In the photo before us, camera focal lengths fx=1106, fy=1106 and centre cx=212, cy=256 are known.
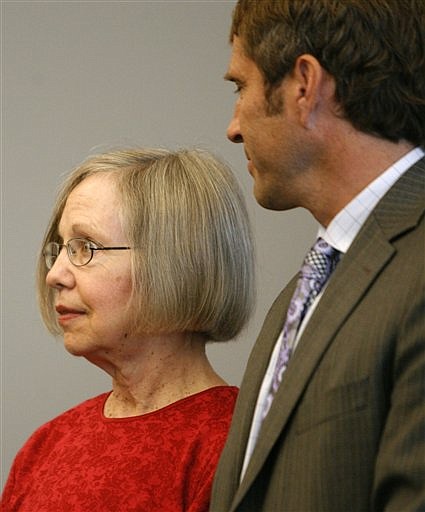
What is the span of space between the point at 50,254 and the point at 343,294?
996 millimetres

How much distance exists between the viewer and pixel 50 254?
2346 mm

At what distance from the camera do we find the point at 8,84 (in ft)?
11.9

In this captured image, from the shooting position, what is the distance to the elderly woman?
6.97 ft

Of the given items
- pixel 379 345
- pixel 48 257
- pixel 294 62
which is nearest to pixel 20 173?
pixel 48 257

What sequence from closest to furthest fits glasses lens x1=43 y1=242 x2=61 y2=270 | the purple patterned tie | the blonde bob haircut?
1. the purple patterned tie
2. the blonde bob haircut
3. glasses lens x1=43 y1=242 x2=61 y2=270

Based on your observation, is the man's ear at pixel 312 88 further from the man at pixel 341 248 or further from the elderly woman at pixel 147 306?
the elderly woman at pixel 147 306

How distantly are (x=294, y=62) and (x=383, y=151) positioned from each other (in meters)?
0.18

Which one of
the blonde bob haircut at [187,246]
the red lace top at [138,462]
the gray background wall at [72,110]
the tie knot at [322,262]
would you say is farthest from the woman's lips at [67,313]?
the gray background wall at [72,110]

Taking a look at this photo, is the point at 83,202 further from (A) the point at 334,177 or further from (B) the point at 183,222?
(A) the point at 334,177

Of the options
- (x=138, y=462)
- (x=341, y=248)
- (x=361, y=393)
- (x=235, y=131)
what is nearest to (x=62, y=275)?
(x=138, y=462)

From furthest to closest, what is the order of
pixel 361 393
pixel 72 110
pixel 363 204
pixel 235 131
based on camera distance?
1. pixel 72 110
2. pixel 235 131
3. pixel 363 204
4. pixel 361 393

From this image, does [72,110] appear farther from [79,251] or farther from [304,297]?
[304,297]

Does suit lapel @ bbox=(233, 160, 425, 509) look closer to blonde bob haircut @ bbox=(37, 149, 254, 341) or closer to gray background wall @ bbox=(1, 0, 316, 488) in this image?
blonde bob haircut @ bbox=(37, 149, 254, 341)

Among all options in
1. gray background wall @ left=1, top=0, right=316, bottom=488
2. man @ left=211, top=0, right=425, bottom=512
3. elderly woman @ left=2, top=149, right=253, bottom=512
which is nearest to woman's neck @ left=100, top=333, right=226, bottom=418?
elderly woman @ left=2, top=149, right=253, bottom=512
